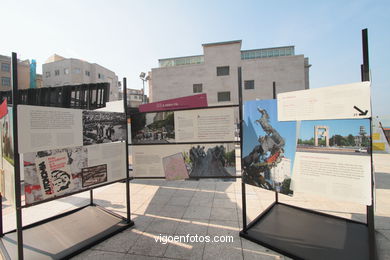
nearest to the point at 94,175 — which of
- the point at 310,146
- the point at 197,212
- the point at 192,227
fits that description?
the point at 192,227

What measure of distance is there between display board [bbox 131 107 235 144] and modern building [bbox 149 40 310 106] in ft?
97.8

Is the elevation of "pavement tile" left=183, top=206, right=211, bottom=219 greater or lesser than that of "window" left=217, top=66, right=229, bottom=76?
lesser

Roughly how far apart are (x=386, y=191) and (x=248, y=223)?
4723 millimetres

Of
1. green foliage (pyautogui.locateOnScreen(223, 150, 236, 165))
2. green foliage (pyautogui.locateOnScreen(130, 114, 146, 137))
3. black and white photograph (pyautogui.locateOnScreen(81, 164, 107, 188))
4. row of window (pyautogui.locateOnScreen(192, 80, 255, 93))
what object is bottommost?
black and white photograph (pyautogui.locateOnScreen(81, 164, 107, 188))

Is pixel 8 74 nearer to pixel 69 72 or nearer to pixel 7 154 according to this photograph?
pixel 69 72

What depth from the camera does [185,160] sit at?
358 centimetres

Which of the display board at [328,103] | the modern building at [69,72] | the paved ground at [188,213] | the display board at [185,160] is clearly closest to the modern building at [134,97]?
the modern building at [69,72]

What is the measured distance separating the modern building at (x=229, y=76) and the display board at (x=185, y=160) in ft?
98.1

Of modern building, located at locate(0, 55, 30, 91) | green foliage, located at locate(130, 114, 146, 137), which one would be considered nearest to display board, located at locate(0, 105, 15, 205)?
green foliage, located at locate(130, 114, 146, 137)

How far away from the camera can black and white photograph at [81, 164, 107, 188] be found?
321 cm

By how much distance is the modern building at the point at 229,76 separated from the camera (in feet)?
109

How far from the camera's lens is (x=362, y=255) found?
2.62 m

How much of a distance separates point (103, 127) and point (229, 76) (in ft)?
111

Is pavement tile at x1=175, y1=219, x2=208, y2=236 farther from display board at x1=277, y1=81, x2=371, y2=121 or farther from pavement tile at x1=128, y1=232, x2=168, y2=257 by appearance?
display board at x1=277, y1=81, x2=371, y2=121
